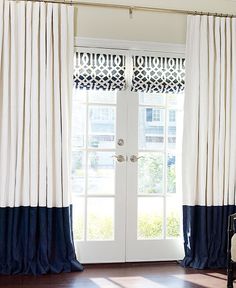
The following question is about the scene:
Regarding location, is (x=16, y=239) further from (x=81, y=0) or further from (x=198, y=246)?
(x=81, y=0)

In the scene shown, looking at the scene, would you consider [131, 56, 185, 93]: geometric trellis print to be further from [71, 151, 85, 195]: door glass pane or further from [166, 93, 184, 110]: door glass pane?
[71, 151, 85, 195]: door glass pane

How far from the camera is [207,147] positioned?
364cm

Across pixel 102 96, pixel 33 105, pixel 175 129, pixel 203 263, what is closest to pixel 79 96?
pixel 102 96

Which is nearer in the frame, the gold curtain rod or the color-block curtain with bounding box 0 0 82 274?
the color-block curtain with bounding box 0 0 82 274

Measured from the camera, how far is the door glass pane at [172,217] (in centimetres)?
382

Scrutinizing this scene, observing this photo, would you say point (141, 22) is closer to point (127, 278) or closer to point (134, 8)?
point (134, 8)

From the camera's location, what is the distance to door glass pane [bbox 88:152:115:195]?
3689 millimetres

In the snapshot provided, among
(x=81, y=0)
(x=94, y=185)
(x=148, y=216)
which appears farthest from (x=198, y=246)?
(x=81, y=0)

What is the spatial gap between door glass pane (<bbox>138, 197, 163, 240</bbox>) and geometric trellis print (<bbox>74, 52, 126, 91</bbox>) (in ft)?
3.71

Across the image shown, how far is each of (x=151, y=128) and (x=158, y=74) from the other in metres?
0.52

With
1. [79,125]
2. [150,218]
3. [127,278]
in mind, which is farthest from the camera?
[150,218]

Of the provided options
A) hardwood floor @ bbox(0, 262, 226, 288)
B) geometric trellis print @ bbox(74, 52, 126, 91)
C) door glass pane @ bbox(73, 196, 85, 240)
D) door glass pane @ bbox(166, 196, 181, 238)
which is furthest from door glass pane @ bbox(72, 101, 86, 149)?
hardwood floor @ bbox(0, 262, 226, 288)

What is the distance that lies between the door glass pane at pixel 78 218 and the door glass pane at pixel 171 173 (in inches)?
34.2

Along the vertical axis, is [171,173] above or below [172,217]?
above
